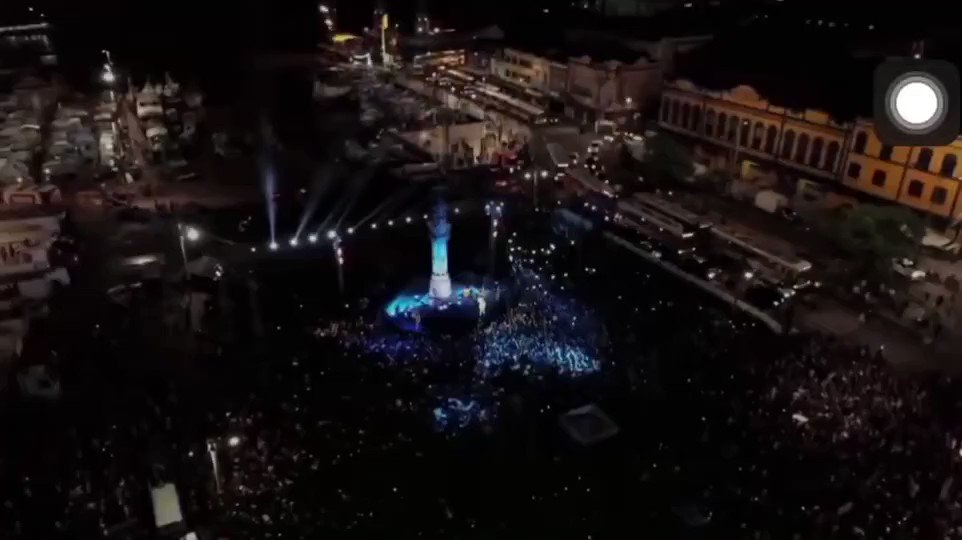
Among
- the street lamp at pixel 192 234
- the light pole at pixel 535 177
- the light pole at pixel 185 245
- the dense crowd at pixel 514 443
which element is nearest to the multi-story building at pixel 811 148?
the light pole at pixel 535 177

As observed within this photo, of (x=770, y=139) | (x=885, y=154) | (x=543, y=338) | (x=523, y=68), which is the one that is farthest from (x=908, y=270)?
(x=523, y=68)

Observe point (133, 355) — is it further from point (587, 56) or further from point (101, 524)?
point (587, 56)

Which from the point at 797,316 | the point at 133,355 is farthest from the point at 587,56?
the point at 133,355

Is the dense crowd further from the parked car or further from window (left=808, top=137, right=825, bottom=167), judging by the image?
window (left=808, top=137, right=825, bottom=167)

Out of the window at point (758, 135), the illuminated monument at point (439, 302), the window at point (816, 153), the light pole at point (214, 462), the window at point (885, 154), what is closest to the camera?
the light pole at point (214, 462)

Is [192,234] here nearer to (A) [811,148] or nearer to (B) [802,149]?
(B) [802,149]

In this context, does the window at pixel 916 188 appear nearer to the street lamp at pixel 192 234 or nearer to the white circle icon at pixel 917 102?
the white circle icon at pixel 917 102
